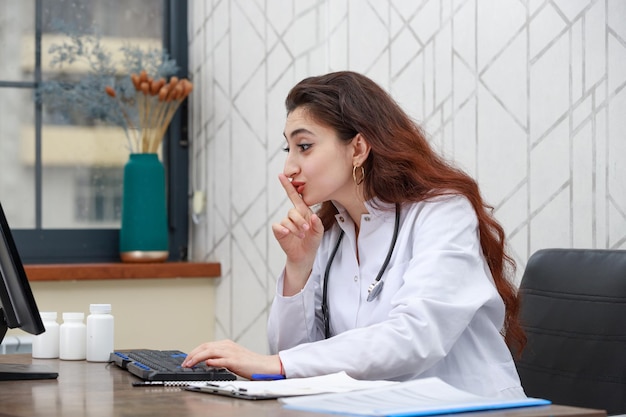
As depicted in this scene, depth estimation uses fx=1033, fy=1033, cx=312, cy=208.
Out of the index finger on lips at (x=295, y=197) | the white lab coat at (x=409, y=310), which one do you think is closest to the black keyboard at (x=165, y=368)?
the white lab coat at (x=409, y=310)

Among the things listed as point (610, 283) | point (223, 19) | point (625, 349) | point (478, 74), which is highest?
point (223, 19)

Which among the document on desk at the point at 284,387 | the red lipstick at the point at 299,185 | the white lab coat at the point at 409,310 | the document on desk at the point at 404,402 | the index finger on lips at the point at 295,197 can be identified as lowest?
the document on desk at the point at 284,387

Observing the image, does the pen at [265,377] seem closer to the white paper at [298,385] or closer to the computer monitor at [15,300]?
the white paper at [298,385]

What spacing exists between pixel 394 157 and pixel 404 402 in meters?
0.88

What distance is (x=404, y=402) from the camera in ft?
4.35

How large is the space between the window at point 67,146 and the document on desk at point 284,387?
2.33 metres

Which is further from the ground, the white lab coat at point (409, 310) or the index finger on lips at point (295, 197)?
the index finger on lips at point (295, 197)

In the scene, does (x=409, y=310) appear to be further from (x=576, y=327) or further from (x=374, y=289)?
(x=576, y=327)

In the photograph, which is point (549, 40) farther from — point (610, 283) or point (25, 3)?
point (25, 3)

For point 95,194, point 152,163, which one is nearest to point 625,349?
point 152,163

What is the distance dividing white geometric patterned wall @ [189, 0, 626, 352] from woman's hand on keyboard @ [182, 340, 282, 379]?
3.08ft

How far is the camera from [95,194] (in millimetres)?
3920

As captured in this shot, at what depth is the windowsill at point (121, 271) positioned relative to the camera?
11.5ft

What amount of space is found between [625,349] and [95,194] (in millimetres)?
2404
